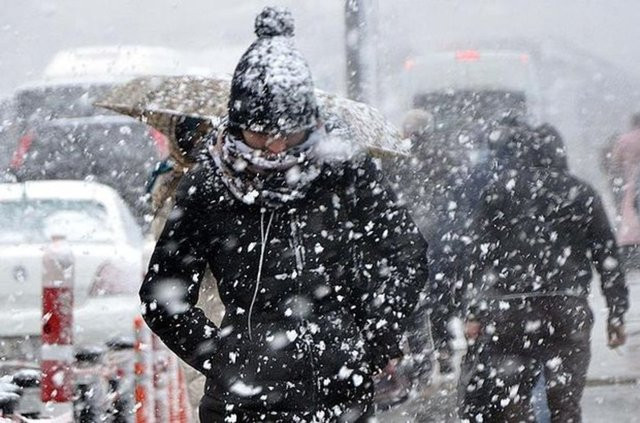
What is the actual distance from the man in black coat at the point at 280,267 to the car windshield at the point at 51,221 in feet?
18.8

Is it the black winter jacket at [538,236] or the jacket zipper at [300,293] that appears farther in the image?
the black winter jacket at [538,236]

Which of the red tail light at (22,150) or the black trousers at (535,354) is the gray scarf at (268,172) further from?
the red tail light at (22,150)

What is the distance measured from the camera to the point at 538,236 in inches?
214

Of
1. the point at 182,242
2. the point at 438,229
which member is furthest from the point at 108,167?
the point at 182,242

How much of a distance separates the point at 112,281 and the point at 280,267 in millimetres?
5879

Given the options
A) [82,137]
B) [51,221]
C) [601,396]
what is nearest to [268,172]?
[601,396]

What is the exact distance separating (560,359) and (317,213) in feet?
6.45

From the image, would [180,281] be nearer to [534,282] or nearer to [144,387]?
[534,282]

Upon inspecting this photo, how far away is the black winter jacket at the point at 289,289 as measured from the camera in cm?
378

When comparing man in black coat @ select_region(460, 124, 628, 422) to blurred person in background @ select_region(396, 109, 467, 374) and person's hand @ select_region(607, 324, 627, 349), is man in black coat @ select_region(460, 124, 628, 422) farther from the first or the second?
blurred person in background @ select_region(396, 109, 467, 374)

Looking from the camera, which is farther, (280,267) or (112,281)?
(112,281)

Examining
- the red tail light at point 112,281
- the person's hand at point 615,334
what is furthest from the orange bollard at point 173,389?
the red tail light at point 112,281

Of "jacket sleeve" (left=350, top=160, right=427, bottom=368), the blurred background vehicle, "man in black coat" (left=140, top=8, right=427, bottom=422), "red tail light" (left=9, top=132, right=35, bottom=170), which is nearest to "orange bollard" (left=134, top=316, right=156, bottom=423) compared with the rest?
"man in black coat" (left=140, top=8, right=427, bottom=422)

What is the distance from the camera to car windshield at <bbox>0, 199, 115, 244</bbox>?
9.62 m
